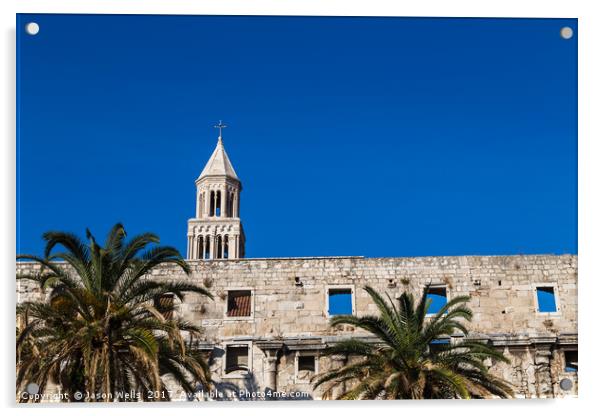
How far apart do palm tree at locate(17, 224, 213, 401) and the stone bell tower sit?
30.3 meters

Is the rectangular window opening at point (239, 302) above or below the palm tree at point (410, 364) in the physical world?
above

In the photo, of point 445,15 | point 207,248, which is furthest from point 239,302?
point 207,248

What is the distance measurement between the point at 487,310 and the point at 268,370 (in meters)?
6.14

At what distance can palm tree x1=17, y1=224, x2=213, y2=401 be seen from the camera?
20016mm

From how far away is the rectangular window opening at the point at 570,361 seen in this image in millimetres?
25792

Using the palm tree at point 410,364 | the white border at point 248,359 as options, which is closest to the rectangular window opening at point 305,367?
the white border at point 248,359

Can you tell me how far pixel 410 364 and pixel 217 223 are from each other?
33370mm

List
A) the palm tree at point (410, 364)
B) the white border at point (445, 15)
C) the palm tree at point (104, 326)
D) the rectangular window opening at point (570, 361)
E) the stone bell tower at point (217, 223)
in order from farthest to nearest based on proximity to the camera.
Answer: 1. the stone bell tower at point (217, 223)
2. the rectangular window opening at point (570, 361)
3. the palm tree at point (410, 364)
4. the palm tree at point (104, 326)
5. the white border at point (445, 15)

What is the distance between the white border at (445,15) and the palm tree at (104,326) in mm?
1932

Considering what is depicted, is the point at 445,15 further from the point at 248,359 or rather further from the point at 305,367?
the point at 248,359

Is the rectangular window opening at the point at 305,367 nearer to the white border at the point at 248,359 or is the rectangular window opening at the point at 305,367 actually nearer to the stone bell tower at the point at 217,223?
the white border at the point at 248,359

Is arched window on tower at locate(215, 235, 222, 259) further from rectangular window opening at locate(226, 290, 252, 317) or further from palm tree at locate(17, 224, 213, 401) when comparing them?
palm tree at locate(17, 224, 213, 401)
